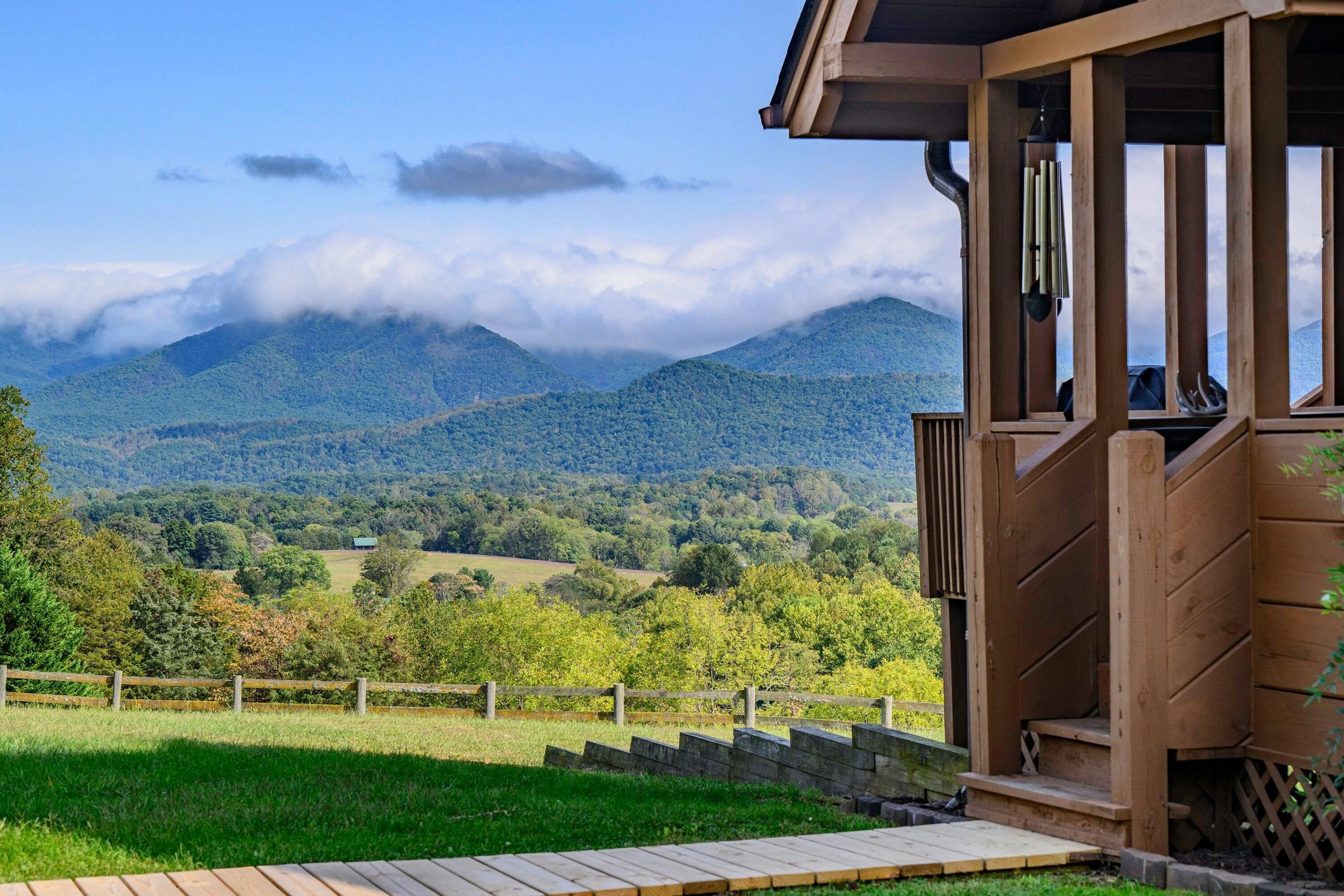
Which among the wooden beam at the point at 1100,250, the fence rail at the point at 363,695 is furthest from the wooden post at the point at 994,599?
the fence rail at the point at 363,695

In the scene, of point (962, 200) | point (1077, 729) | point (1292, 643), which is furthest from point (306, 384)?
point (1292, 643)

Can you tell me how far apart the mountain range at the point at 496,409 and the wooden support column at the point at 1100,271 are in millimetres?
93674

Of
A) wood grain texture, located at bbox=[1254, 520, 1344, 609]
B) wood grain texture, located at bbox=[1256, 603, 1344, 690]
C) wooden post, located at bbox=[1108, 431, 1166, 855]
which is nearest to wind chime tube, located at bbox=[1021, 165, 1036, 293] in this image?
wooden post, located at bbox=[1108, 431, 1166, 855]

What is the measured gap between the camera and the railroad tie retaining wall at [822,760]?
22.4 ft

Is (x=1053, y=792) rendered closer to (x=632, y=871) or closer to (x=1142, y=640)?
(x=1142, y=640)

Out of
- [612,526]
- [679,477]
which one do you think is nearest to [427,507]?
[612,526]

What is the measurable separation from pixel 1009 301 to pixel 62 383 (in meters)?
193

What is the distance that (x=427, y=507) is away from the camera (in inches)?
4131

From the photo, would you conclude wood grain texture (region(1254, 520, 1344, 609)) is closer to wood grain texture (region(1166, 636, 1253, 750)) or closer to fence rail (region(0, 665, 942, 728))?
wood grain texture (region(1166, 636, 1253, 750))

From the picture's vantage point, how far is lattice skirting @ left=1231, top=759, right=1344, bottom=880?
15.8 ft

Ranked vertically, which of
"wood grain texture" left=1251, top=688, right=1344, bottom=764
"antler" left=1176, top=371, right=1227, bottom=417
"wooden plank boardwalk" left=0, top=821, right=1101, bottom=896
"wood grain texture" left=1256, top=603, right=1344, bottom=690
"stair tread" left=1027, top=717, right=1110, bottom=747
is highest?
"antler" left=1176, top=371, right=1227, bottom=417

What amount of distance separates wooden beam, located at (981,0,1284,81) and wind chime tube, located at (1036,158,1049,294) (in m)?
0.56

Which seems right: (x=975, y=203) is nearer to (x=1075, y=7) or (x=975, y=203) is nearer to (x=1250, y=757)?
(x=1075, y=7)

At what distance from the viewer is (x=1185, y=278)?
7.98 metres
